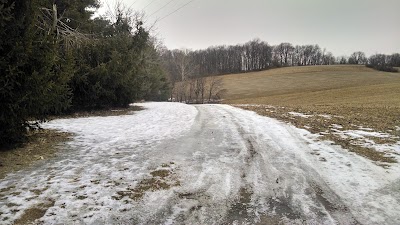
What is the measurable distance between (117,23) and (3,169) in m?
19.7

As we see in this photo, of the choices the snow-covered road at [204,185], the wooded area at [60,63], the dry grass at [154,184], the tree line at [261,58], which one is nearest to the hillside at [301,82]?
the tree line at [261,58]

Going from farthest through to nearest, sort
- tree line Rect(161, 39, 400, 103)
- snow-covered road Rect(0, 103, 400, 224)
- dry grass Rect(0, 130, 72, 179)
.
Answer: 1. tree line Rect(161, 39, 400, 103)
2. dry grass Rect(0, 130, 72, 179)
3. snow-covered road Rect(0, 103, 400, 224)

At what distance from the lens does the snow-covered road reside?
13.8 feet

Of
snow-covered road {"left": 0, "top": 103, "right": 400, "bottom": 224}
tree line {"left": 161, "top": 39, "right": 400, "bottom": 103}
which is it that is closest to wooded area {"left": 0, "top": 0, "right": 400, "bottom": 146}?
snow-covered road {"left": 0, "top": 103, "right": 400, "bottom": 224}

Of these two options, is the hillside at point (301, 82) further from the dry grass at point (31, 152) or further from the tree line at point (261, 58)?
the dry grass at point (31, 152)

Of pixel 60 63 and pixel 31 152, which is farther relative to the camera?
pixel 60 63

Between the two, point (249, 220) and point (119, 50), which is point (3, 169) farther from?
point (119, 50)

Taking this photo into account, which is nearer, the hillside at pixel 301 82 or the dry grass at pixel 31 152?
the dry grass at pixel 31 152

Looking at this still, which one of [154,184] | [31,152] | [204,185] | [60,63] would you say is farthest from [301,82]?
[154,184]

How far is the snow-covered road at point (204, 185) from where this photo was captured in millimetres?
4191

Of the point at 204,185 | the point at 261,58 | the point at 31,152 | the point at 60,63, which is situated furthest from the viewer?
the point at 261,58

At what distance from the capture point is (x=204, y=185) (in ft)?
17.4

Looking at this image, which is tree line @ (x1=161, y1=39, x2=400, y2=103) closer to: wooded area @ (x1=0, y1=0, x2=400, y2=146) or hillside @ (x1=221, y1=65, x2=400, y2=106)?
hillside @ (x1=221, y1=65, x2=400, y2=106)

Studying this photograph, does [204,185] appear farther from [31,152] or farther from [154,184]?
[31,152]
